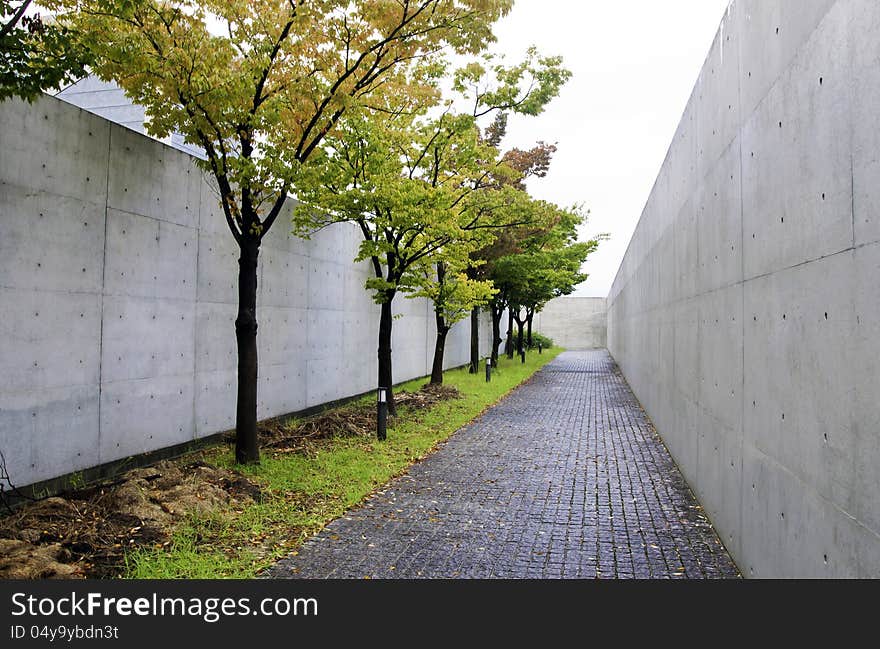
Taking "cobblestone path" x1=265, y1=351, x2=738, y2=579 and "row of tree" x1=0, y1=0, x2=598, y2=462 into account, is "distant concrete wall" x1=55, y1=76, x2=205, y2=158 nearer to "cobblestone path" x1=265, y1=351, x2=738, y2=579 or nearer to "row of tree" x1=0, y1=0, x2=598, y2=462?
"row of tree" x1=0, y1=0, x2=598, y2=462

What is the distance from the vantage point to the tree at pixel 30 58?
4.70 m

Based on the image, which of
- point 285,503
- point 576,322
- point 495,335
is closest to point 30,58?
point 285,503

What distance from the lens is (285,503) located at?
246 inches

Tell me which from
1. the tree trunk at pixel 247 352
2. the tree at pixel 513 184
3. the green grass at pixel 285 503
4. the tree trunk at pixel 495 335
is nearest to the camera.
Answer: the green grass at pixel 285 503

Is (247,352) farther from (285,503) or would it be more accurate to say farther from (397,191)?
(397,191)

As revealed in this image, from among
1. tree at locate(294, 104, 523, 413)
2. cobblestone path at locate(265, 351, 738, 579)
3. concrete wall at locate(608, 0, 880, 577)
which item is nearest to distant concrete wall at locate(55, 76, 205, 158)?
tree at locate(294, 104, 523, 413)

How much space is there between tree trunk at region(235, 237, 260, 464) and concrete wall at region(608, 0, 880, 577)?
4.96m

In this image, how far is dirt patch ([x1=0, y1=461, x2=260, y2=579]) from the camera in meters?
4.39

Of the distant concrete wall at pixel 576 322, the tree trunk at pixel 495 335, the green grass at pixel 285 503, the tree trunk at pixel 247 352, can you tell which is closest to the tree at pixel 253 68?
the tree trunk at pixel 247 352

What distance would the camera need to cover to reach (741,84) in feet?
15.4

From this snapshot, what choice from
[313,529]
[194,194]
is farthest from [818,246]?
[194,194]

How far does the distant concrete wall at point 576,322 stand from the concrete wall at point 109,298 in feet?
145

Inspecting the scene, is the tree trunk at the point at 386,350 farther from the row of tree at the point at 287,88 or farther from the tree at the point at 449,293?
the tree at the point at 449,293

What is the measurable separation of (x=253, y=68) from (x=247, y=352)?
10.4ft
